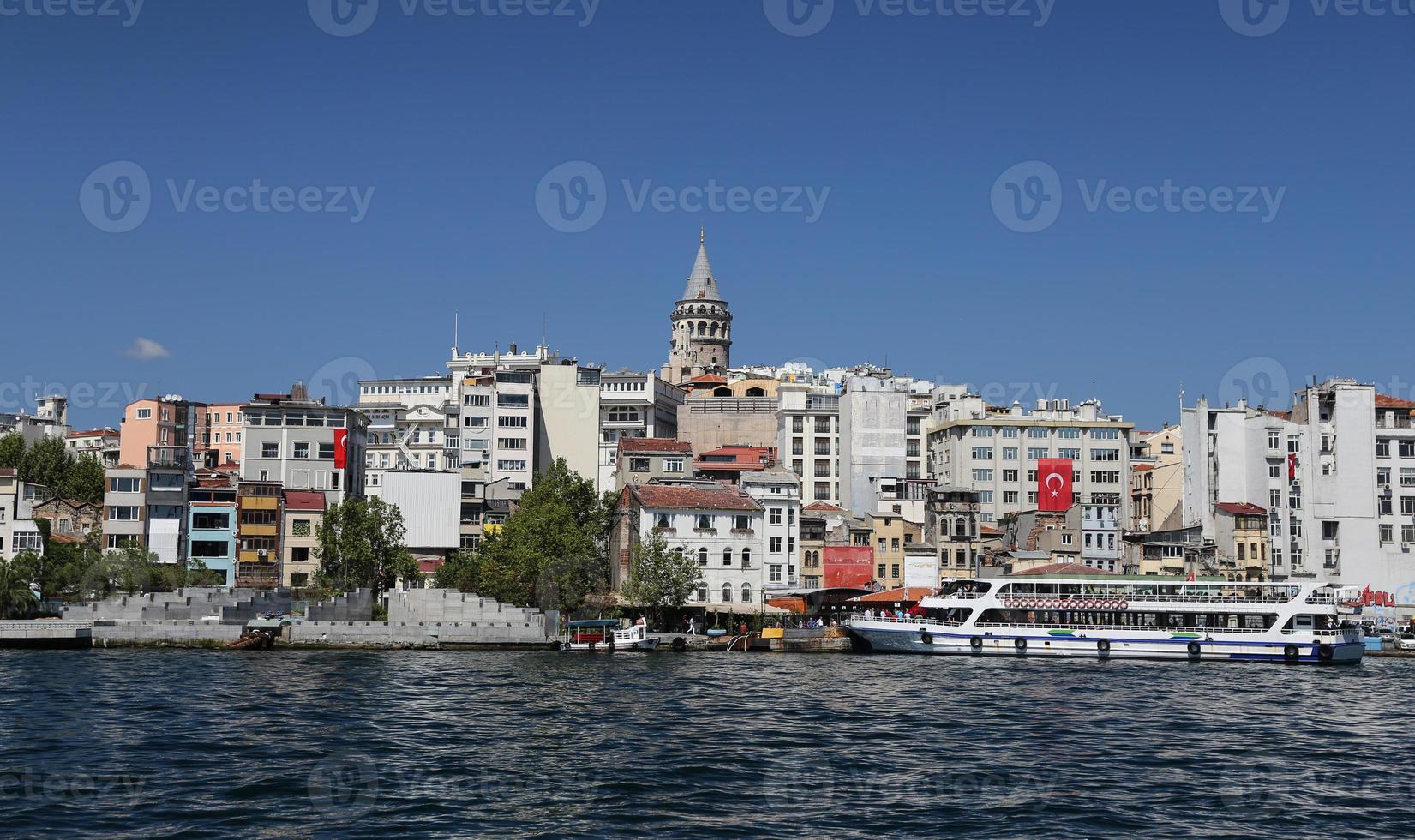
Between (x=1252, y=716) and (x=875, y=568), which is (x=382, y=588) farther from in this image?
(x=1252, y=716)

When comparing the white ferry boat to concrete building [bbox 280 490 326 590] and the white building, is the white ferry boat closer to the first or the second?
the white building

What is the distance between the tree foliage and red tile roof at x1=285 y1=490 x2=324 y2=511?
34.5 feet

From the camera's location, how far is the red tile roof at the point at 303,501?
101 metres

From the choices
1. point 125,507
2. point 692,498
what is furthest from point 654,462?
point 125,507

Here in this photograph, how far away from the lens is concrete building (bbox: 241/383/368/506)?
10744cm

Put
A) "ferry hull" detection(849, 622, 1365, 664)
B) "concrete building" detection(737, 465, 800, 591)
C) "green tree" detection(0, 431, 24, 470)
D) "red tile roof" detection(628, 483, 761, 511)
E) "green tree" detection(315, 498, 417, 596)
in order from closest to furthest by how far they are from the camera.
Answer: "ferry hull" detection(849, 622, 1365, 664), "green tree" detection(315, 498, 417, 596), "red tile roof" detection(628, 483, 761, 511), "concrete building" detection(737, 465, 800, 591), "green tree" detection(0, 431, 24, 470)

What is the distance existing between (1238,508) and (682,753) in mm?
78738

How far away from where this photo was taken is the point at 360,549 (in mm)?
92438

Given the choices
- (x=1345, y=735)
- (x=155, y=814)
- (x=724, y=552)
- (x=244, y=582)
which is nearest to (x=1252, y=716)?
(x=1345, y=735)

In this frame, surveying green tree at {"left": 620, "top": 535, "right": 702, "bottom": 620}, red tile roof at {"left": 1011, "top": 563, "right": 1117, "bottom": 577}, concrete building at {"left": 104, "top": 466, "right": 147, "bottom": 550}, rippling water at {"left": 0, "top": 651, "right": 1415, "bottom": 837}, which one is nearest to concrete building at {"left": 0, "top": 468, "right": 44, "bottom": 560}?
concrete building at {"left": 104, "top": 466, "right": 147, "bottom": 550}

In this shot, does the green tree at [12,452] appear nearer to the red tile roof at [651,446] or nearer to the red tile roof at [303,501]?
the red tile roof at [303,501]

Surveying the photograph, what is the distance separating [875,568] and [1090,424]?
110 feet

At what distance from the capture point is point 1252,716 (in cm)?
5434

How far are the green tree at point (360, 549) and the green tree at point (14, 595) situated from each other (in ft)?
55.3
